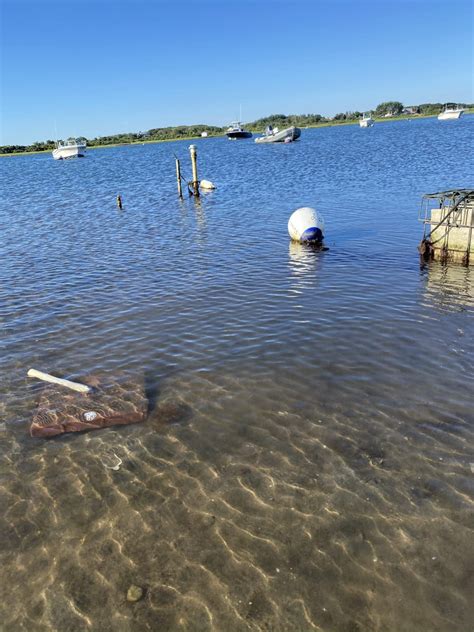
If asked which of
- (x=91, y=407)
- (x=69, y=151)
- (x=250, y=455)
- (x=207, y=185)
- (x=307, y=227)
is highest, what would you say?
(x=69, y=151)

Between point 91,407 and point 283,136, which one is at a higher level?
point 283,136

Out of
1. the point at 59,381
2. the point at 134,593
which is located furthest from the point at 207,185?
the point at 134,593

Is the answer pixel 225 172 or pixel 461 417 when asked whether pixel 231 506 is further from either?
pixel 225 172

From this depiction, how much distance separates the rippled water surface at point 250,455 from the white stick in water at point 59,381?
318 mm

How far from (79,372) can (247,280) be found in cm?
906

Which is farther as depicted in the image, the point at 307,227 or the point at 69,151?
the point at 69,151

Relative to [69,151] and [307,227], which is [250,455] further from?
[69,151]

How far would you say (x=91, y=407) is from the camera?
11.1 metres

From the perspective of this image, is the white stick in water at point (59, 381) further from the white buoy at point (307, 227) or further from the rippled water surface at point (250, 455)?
the white buoy at point (307, 227)

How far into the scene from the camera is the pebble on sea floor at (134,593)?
6.48m

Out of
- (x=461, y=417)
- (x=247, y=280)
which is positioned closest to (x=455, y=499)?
(x=461, y=417)

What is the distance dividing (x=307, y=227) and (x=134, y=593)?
20.2m

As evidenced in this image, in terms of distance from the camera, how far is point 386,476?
8.46 metres

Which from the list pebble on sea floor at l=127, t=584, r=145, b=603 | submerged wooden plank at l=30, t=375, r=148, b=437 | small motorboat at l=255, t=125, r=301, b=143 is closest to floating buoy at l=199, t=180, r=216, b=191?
submerged wooden plank at l=30, t=375, r=148, b=437
